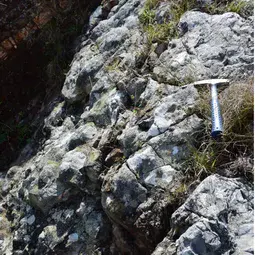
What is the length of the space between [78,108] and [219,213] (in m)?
2.08

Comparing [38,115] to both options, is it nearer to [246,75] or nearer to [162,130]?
[162,130]

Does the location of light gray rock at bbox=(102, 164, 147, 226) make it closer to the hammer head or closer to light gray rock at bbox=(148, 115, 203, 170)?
light gray rock at bbox=(148, 115, 203, 170)

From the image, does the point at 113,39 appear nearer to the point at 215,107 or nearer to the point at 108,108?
the point at 108,108

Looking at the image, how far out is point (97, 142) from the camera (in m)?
3.39

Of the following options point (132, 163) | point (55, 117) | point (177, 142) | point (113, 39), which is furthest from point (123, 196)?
point (113, 39)

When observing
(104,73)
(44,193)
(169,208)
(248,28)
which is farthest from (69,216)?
(248,28)

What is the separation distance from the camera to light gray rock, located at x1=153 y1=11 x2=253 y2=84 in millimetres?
3061

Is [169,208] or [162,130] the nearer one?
[169,208]

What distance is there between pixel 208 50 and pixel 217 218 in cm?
142

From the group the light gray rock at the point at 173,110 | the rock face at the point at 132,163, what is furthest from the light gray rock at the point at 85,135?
the light gray rock at the point at 173,110

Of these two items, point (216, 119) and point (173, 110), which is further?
point (173, 110)

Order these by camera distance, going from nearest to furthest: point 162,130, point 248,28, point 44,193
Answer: point 162,130, point 248,28, point 44,193

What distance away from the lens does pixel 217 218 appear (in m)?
2.31

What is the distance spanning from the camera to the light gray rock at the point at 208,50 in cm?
306
